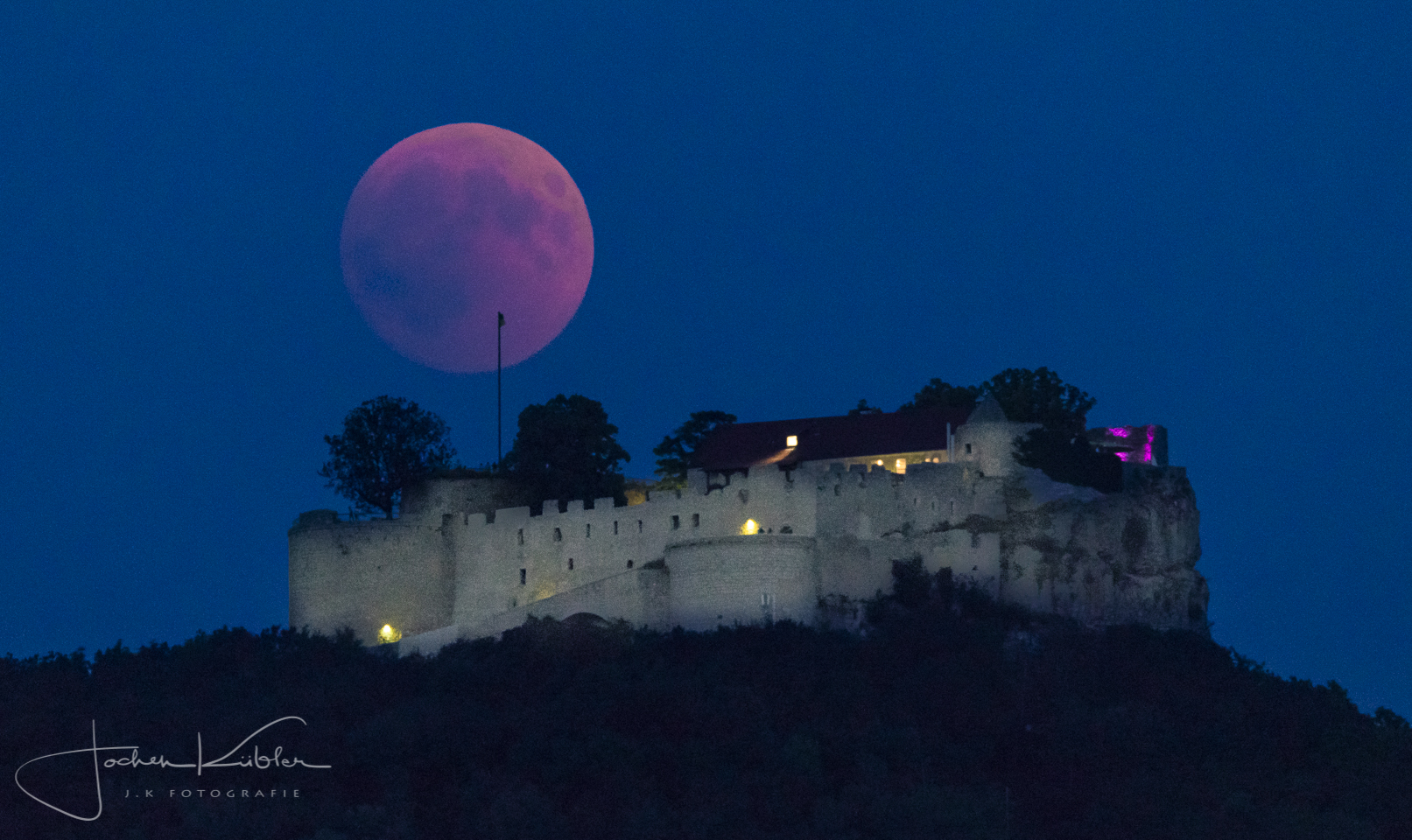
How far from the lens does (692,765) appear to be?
58.0 metres

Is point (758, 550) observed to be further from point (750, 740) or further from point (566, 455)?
point (566, 455)

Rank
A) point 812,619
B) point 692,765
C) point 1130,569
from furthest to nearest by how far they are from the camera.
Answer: point 1130,569 < point 812,619 < point 692,765

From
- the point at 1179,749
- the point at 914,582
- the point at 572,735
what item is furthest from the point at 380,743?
the point at 1179,749

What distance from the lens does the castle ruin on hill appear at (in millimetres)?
64438

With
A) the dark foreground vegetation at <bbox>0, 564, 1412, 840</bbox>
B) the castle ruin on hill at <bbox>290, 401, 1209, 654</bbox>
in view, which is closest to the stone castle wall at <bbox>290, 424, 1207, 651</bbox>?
the castle ruin on hill at <bbox>290, 401, 1209, 654</bbox>

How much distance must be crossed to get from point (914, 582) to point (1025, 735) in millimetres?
6189

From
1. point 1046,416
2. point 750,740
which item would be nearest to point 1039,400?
point 1046,416

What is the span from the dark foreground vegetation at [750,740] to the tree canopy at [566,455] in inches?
335

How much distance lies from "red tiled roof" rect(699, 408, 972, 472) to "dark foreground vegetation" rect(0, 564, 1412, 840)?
6.18 metres

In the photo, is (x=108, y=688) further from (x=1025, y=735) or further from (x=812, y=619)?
(x=1025, y=735)

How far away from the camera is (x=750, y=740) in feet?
193
